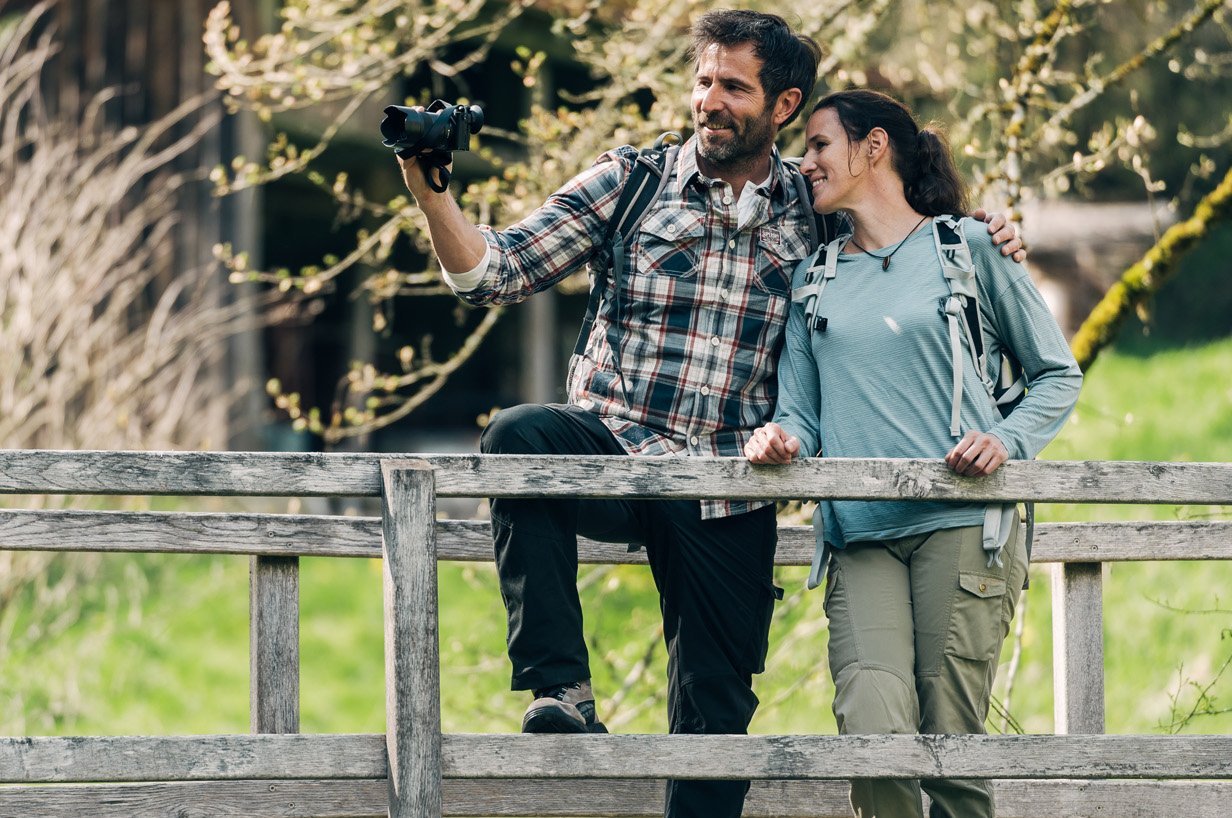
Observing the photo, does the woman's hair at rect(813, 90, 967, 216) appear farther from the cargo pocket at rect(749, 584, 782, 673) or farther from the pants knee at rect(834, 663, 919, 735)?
the pants knee at rect(834, 663, 919, 735)

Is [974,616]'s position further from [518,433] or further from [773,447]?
[518,433]

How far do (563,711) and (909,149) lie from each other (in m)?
1.51

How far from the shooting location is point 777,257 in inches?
152

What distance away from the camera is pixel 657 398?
12.3 ft

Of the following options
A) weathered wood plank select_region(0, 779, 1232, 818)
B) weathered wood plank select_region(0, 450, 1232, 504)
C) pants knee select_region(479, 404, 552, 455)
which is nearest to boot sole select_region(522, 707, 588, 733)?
weathered wood plank select_region(0, 450, 1232, 504)

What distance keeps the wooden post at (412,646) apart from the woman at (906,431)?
71cm

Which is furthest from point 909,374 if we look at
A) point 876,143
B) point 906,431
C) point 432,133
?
point 432,133

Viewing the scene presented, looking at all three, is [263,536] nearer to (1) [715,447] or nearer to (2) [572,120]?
(1) [715,447]

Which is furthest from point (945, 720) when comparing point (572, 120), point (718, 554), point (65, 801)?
point (572, 120)

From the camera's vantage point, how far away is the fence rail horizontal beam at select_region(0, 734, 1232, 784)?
3324 mm

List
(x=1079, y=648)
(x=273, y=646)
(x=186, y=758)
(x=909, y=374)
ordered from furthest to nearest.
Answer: (x=1079, y=648)
(x=273, y=646)
(x=909, y=374)
(x=186, y=758)

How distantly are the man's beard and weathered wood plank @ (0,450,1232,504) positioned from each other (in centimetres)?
77

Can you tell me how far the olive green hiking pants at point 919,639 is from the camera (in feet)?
11.5

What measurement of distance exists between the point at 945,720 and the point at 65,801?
80.9 inches
